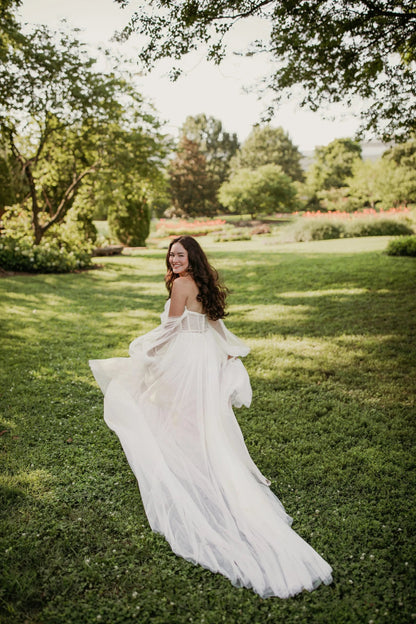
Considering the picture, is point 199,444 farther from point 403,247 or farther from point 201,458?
point 403,247

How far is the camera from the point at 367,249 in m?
15.7

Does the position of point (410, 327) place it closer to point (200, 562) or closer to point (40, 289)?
point (200, 562)

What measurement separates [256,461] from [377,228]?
19565 mm

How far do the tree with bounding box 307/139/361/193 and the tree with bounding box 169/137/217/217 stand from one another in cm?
1087

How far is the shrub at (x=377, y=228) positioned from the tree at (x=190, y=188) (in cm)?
2708

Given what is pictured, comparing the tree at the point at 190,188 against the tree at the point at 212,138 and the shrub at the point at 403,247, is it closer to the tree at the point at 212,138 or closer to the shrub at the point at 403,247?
the tree at the point at 212,138

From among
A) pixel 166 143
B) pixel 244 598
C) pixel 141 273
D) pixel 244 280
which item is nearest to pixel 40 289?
pixel 141 273

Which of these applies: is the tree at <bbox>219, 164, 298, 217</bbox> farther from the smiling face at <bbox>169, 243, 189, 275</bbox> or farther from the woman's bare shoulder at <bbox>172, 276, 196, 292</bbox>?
the woman's bare shoulder at <bbox>172, 276, 196, 292</bbox>

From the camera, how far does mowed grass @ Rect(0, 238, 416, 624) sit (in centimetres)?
249

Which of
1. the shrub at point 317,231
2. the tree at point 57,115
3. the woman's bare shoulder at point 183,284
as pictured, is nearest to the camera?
the woman's bare shoulder at point 183,284

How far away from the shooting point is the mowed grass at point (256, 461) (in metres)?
2.49

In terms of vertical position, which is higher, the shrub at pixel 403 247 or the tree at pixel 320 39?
the tree at pixel 320 39

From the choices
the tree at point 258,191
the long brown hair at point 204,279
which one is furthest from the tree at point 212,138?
the long brown hair at point 204,279

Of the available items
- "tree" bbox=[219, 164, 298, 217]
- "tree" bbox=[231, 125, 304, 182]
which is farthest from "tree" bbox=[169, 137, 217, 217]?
"tree" bbox=[219, 164, 298, 217]
